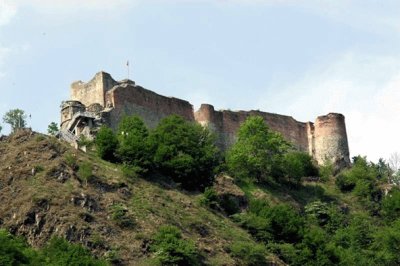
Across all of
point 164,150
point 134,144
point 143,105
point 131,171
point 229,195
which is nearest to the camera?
point 131,171

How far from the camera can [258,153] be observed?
75.6 metres

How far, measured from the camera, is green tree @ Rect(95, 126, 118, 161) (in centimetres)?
6600

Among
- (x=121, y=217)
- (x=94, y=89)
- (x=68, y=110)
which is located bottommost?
(x=121, y=217)

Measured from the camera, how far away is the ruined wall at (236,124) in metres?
81.3

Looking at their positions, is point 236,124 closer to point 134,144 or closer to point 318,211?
point 318,211

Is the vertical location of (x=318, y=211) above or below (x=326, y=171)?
below

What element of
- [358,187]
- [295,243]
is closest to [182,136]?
[295,243]

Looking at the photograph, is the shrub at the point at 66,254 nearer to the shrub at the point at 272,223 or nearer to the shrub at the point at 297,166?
the shrub at the point at 272,223

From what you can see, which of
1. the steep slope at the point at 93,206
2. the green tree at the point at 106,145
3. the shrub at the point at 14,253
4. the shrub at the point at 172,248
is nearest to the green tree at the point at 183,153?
the steep slope at the point at 93,206

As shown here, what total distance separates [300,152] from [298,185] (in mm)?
7093

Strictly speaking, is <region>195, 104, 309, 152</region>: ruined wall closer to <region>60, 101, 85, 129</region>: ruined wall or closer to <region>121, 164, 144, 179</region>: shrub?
<region>60, 101, 85, 129</region>: ruined wall

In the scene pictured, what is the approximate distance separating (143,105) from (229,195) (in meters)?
11.3

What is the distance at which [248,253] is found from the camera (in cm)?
5947

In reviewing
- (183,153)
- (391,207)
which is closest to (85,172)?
(183,153)
